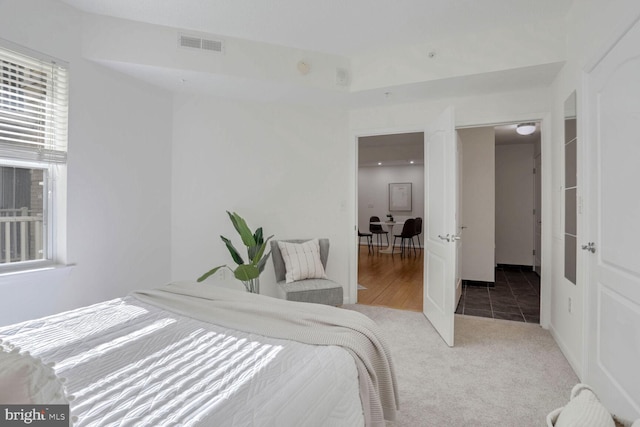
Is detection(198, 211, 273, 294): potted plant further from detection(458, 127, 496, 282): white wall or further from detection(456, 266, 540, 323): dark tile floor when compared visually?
detection(458, 127, 496, 282): white wall

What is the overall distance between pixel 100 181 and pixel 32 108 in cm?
70

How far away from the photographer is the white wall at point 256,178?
3.68 meters

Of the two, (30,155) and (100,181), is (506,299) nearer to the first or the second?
(100,181)

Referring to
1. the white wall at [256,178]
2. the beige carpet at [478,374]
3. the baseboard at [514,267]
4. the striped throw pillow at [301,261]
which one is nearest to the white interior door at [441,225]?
the beige carpet at [478,374]

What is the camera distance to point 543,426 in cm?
171

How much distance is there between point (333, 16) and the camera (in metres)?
2.65

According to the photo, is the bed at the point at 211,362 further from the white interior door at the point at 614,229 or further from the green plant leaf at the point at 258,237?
the green plant leaf at the point at 258,237

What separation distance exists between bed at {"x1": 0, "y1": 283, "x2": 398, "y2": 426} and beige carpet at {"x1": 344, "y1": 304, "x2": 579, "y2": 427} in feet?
1.71

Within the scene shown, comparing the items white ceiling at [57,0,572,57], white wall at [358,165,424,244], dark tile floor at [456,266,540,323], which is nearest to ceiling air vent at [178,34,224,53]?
white ceiling at [57,0,572,57]

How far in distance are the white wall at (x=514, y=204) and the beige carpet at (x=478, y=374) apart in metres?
3.32

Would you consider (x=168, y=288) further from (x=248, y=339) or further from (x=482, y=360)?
(x=482, y=360)

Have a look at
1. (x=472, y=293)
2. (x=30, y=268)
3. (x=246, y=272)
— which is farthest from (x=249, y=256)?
(x=472, y=293)

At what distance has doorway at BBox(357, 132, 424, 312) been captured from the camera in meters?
4.38

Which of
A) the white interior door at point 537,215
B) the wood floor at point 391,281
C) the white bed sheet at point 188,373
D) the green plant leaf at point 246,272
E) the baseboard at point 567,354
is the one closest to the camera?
the white bed sheet at point 188,373
